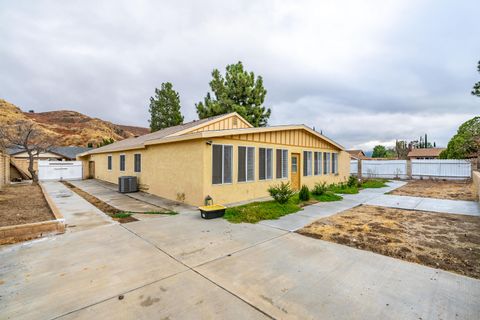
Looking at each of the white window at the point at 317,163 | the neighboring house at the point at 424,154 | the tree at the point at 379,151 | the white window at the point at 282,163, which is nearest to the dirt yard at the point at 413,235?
the white window at the point at 282,163

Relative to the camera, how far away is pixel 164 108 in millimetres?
27609

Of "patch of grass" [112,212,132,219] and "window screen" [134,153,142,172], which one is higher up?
"window screen" [134,153,142,172]

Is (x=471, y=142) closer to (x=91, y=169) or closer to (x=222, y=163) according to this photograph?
(x=222, y=163)

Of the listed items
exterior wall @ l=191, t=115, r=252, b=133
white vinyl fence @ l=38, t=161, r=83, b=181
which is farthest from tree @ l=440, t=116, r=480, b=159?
white vinyl fence @ l=38, t=161, r=83, b=181

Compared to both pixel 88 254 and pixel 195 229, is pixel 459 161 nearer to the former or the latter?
pixel 195 229

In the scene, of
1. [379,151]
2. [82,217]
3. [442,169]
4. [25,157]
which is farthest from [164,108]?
[379,151]

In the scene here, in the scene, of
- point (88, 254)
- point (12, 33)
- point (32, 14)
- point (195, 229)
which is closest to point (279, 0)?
point (195, 229)

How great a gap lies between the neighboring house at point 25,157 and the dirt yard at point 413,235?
25.1 meters

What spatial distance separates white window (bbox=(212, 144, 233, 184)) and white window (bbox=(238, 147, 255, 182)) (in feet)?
1.54

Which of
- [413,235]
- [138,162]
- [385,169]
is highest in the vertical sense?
[138,162]

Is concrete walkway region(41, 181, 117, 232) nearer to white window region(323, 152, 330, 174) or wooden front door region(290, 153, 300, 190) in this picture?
wooden front door region(290, 153, 300, 190)

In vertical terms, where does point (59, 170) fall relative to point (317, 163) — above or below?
below

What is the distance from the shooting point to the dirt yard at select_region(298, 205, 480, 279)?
12.3ft

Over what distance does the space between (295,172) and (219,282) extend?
9.45 m
